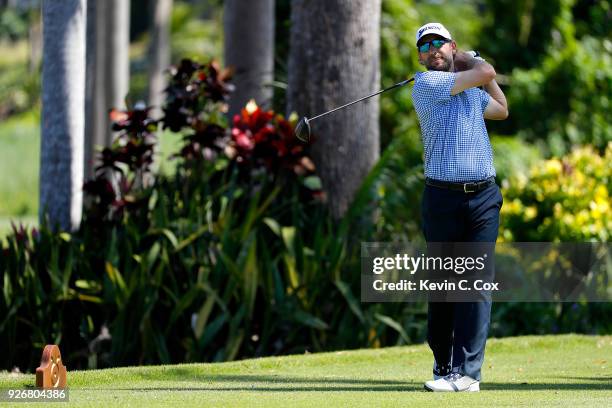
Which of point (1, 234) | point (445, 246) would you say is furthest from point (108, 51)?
point (445, 246)

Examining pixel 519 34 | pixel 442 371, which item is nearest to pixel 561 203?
pixel 442 371

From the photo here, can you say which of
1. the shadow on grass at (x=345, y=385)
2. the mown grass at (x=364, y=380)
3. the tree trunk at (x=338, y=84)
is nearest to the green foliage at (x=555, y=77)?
the tree trunk at (x=338, y=84)

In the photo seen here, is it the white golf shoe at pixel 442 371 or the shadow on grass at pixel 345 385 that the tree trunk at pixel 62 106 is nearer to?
the shadow on grass at pixel 345 385

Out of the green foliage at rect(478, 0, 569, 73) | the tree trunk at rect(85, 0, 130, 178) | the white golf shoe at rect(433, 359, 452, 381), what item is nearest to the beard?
the white golf shoe at rect(433, 359, 452, 381)

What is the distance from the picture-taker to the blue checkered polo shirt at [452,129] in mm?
6035

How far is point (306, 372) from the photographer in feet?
24.2

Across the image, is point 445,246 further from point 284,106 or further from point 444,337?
point 284,106

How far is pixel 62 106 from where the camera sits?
31.3 feet

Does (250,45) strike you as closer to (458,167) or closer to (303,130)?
(303,130)

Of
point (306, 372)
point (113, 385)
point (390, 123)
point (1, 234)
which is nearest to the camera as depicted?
point (113, 385)

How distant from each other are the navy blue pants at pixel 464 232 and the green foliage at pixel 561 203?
442 centimetres

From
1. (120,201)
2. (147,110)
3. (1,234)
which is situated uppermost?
(147,110)

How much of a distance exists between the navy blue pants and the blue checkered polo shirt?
95mm

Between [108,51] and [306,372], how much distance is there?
12118 mm
